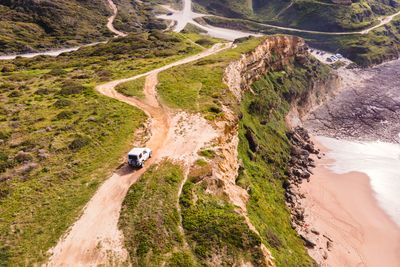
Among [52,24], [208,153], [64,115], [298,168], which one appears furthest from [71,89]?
[52,24]

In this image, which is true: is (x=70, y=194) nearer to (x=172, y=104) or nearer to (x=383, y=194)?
(x=172, y=104)

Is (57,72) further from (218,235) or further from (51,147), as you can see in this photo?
(218,235)

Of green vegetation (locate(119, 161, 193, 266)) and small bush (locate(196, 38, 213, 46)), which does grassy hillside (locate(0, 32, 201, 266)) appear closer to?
green vegetation (locate(119, 161, 193, 266))

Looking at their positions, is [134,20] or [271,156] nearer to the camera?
[271,156]

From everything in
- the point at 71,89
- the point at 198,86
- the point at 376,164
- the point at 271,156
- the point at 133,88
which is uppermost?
the point at 198,86

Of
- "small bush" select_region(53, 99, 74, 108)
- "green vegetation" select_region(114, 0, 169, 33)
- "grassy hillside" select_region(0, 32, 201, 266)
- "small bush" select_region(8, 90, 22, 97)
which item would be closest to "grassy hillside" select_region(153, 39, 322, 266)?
"grassy hillside" select_region(0, 32, 201, 266)
